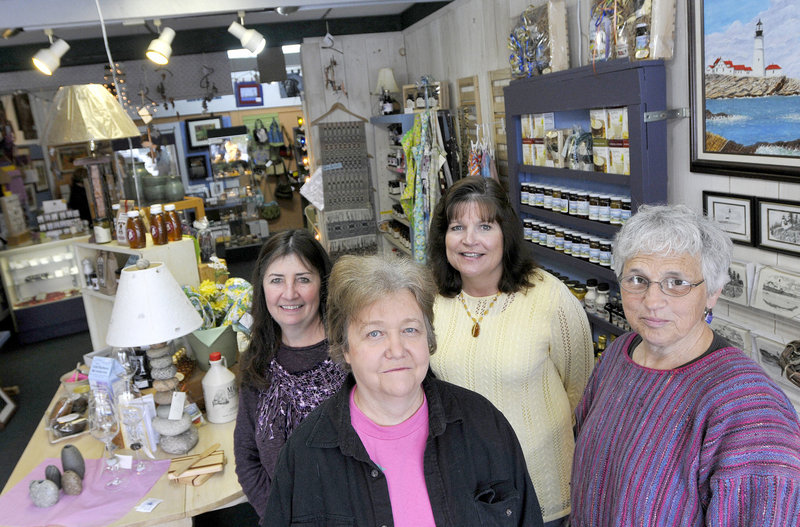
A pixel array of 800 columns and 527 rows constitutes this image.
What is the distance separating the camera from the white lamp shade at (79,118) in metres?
3.86

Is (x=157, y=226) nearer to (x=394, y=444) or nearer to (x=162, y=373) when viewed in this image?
(x=162, y=373)

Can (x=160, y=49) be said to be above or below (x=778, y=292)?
above

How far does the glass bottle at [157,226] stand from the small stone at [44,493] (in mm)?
1827

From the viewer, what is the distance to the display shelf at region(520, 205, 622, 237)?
10.2 ft

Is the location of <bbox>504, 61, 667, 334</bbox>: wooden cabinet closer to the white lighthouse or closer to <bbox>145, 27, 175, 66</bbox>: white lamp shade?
the white lighthouse

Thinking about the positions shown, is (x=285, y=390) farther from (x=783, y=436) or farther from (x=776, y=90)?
(x=776, y=90)

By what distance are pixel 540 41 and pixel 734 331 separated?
6.10ft

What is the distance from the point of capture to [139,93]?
8.02 meters

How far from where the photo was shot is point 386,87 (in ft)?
22.6

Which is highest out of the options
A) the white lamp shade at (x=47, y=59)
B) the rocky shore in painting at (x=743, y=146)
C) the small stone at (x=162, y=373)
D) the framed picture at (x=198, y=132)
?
the white lamp shade at (x=47, y=59)

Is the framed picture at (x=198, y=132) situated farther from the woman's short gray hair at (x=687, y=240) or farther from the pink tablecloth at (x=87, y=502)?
the woman's short gray hair at (x=687, y=240)

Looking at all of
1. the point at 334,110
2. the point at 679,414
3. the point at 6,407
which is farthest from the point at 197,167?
the point at 679,414

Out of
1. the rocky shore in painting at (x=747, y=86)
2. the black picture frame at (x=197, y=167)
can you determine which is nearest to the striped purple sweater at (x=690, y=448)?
the rocky shore in painting at (x=747, y=86)

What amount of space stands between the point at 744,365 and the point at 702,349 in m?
0.11
